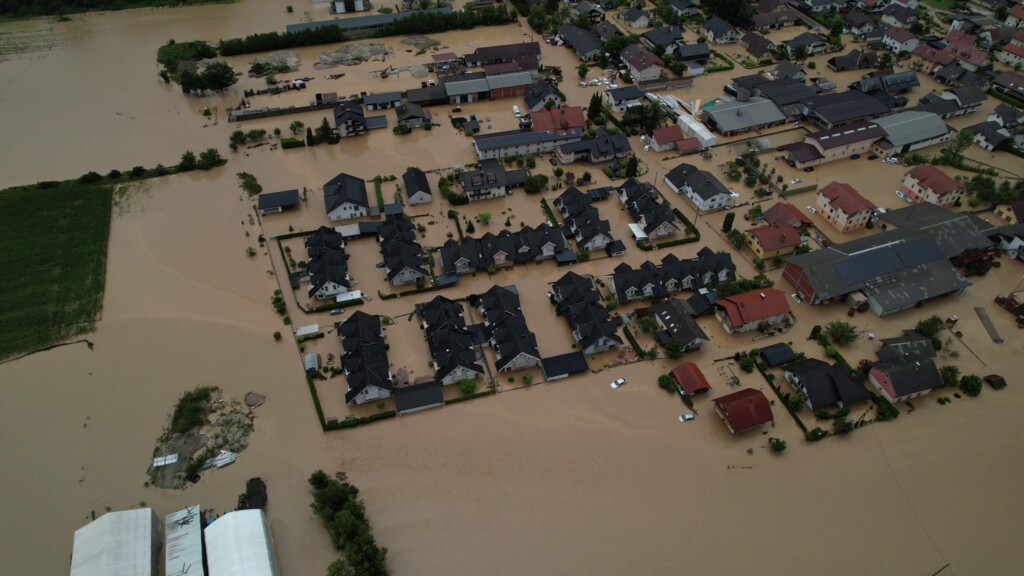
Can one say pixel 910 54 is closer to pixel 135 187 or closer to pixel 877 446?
pixel 877 446

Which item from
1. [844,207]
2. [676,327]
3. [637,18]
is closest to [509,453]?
[676,327]

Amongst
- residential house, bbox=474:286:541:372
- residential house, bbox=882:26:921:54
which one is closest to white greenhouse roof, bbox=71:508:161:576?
residential house, bbox=474:286:541:372

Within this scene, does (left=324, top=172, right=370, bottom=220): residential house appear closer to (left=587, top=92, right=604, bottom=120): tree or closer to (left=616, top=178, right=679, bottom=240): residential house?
(left=616, top=178, right=679, bottom=240): residential house

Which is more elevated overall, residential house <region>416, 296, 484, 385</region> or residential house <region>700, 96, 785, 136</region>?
residential house <region>700, 96, 785, 136</region>

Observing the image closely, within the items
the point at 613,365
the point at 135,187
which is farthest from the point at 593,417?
the point at 135,187

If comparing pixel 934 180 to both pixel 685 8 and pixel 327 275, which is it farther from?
pixel 327 275

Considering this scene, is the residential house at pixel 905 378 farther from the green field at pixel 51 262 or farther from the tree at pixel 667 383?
the green field at pixel 51 262
